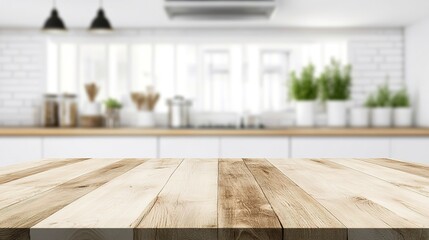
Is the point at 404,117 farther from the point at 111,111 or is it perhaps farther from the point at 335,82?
the point at 111,111

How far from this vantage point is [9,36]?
4.27 meters

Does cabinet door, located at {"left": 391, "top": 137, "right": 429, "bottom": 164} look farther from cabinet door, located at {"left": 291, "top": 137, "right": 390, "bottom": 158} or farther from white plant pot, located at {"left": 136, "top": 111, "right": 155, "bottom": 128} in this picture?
white plant pot, located at {"left": 136, "top": 111, "right": 155, "bottom": 128}

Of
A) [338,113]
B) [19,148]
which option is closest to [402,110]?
[338,113]

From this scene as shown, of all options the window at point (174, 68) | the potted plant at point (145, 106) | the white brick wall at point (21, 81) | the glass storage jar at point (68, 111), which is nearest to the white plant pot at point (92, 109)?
the glass storage jar at point (68, 111)

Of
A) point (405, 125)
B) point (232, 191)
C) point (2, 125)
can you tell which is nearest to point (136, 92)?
point (2, 125)

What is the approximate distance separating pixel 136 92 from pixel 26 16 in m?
1.22

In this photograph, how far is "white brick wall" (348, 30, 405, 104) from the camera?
426 cm

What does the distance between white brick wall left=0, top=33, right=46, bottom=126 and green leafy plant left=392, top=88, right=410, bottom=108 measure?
3542mm

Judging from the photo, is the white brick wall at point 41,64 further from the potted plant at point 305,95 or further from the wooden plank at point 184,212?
the wooden plank at point 184,212

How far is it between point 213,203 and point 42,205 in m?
0.33

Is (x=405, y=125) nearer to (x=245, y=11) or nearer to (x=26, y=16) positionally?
(x=245, y=11)

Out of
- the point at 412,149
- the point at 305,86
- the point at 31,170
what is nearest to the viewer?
the point at 31,170

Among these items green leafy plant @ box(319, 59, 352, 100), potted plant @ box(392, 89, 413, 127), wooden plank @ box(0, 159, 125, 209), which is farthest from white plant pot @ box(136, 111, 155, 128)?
wooden plank @ box(0, 159, 125, 209)

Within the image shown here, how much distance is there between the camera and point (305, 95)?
4188 millimetres
